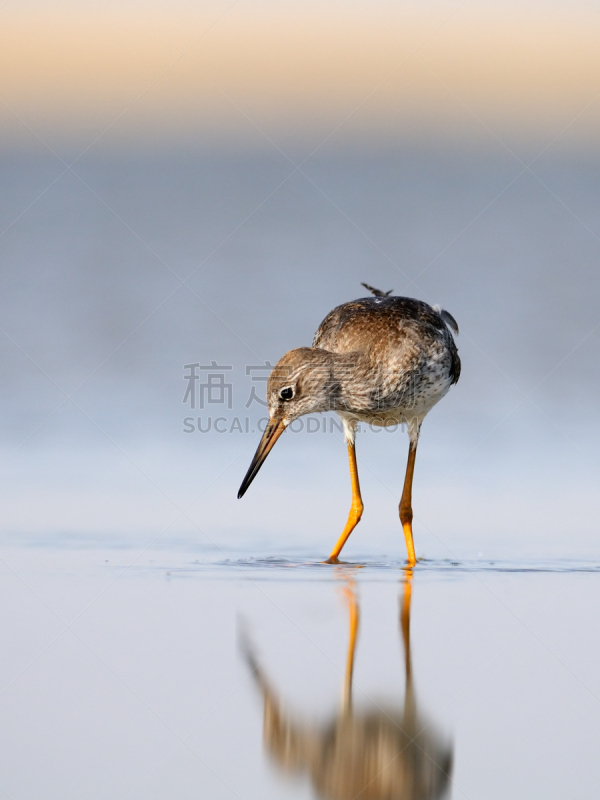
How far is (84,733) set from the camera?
→ 4.36 m

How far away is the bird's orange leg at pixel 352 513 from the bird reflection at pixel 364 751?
11.1ft

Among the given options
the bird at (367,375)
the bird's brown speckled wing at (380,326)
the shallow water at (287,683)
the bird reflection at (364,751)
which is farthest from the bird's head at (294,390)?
the bird reflection at (364,751)

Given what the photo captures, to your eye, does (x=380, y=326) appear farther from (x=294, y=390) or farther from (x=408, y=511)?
(x=408, y=511)

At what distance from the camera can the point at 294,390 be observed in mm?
8422

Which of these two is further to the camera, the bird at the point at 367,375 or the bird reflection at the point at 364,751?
Answer: the bird at the point at 367,375

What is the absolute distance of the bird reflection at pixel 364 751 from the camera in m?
4.12

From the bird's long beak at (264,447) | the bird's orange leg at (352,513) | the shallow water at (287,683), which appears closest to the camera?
the shallow water at (287,683)

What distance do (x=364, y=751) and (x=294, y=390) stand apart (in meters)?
4.34

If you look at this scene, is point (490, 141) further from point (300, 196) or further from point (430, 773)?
point (430, 773)

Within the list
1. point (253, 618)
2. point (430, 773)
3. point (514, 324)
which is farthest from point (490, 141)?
point (430, 773)

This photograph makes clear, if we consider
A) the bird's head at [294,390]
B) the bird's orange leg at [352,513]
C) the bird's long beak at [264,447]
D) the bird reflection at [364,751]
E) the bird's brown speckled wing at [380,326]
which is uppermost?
the bird's brown speckled wing at [380,326]

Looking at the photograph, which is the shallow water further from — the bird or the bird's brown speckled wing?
the bird's brown speckled wing

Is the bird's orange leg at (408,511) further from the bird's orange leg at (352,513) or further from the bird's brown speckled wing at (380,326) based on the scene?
the bird's brown speckled wing at (380,326)

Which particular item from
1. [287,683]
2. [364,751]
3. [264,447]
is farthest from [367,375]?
[364,751]
